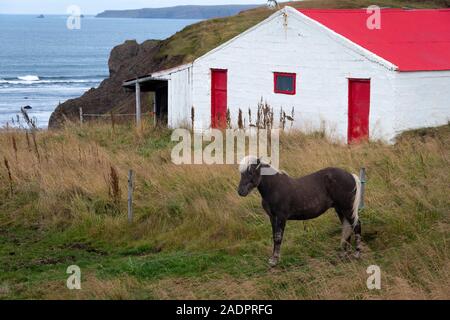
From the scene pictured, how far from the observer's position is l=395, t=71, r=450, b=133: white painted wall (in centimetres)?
1975

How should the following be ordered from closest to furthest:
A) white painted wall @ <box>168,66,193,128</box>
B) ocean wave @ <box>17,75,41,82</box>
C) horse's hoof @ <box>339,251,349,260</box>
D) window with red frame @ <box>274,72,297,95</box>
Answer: horse's hoof @ <box>339,251,349,260</box>
window with red frame @ <box>274,72,297,95</box>
white painted wall @ <box>168,66,193,128</box>
ocean wave @ <box>17,75,41,82</box>

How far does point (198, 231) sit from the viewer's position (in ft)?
39.0

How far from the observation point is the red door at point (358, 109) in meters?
20.3

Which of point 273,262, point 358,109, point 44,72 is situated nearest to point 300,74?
point 358,109

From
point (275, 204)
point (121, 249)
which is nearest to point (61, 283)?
point (121, 249)

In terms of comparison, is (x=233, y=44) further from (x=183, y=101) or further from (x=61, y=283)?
(x=61, y=283)

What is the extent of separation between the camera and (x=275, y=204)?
976 cm

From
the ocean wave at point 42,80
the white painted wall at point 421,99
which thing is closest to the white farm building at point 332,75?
the white painted wall at point 421,99

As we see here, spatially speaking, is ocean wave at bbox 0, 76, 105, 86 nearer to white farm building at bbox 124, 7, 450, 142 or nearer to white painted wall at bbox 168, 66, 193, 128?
white painted wall at bbox 168, 66, 193, 128

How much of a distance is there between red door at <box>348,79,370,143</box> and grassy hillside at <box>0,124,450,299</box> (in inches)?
134

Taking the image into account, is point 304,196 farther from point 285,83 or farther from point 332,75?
point 285,83

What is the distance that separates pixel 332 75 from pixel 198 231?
1026 cm

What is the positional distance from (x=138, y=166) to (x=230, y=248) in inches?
198

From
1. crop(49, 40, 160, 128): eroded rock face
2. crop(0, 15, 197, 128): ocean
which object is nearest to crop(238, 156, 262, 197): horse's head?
crop(0, 15, 197, 128): ocean
